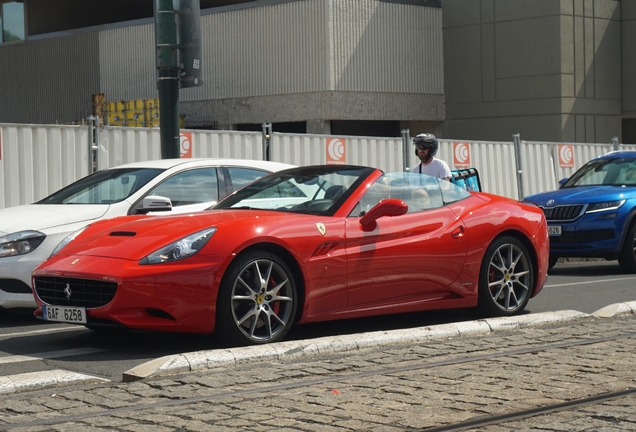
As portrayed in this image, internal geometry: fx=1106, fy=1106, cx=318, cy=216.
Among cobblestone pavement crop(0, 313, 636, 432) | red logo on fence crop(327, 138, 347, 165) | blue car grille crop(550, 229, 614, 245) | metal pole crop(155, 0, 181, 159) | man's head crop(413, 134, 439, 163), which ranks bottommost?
cobblestone pavement crop(0, 313, 636, 432)

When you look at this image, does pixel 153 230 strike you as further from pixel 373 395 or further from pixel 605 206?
pixel 605 206

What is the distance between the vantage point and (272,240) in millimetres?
7602

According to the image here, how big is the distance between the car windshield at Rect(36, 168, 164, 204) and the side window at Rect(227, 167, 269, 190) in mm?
754

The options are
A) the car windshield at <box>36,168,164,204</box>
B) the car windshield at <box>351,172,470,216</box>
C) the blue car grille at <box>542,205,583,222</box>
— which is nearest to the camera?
the car windshield at <box>351,172,470,216</box>

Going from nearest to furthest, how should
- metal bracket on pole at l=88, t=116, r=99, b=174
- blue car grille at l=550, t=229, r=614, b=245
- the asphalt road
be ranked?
the asphalt road → blue car grille at l=550, t=229, r=614, b=245 → metal bracket on pole at l=88, t=116, r=99, b=174

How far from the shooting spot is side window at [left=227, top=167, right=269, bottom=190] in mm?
10672

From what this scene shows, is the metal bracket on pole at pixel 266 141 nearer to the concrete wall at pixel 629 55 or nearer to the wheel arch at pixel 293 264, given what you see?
the wheel arch at pixel 293 264

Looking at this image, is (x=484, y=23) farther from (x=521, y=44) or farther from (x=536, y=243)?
(x=536, y=243)

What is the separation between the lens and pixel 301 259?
775cm

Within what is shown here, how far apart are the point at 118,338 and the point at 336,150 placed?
9509 mm

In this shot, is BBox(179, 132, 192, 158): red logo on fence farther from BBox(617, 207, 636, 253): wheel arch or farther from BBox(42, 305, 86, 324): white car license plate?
BBox(42, 305, 86, 324): white car license plate

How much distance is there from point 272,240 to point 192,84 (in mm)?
6364

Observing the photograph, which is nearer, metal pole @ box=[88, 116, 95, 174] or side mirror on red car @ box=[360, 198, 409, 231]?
side mirror on red car @ box=[360, 198, 409, 231]

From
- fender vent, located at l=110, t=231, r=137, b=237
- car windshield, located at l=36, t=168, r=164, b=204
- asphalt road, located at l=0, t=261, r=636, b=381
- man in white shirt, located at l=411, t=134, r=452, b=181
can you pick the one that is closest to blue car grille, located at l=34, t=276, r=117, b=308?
asphalt road, located at l=0, t=261, r=636, b=381
